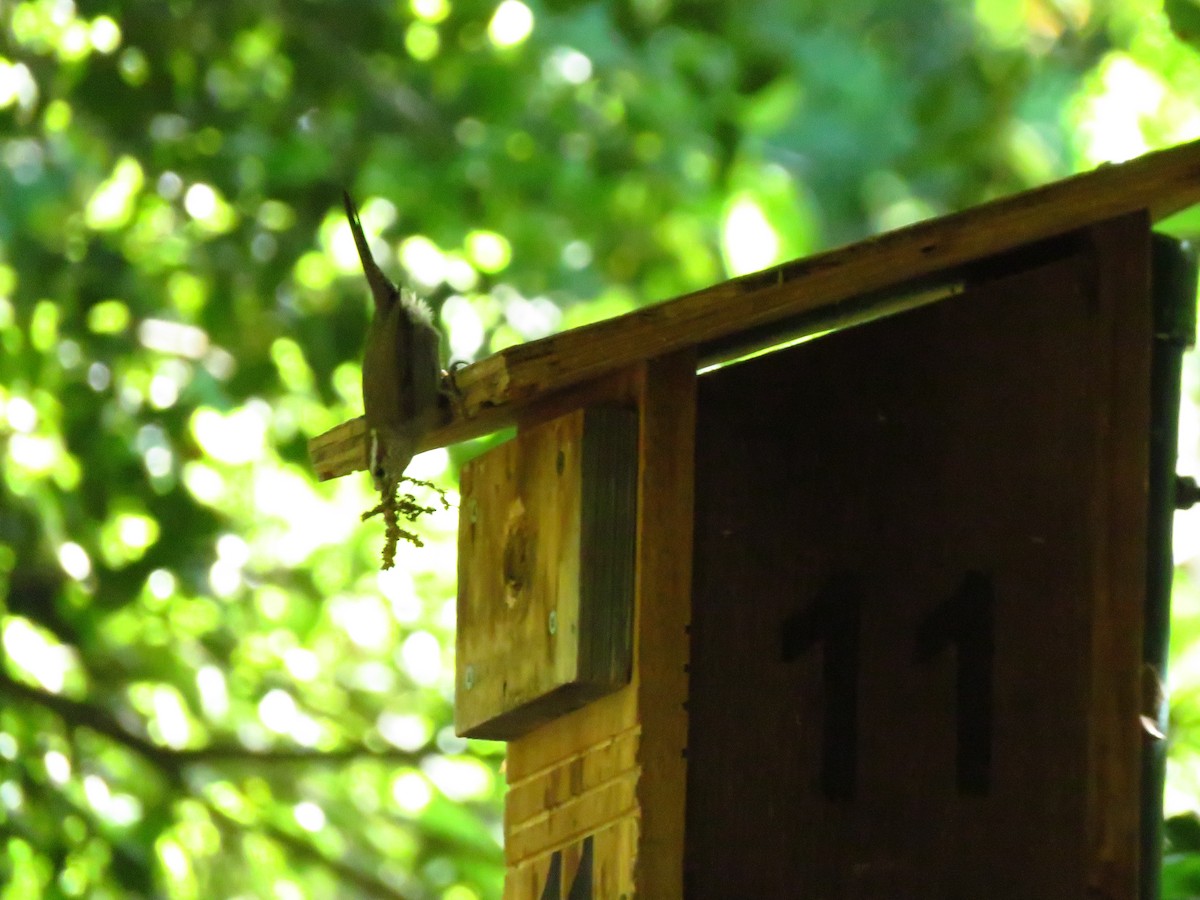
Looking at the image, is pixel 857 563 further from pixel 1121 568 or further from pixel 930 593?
pixel 1121 568

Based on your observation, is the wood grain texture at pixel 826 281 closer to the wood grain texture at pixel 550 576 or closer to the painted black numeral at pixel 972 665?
the wood grain texture at pixel 550 576

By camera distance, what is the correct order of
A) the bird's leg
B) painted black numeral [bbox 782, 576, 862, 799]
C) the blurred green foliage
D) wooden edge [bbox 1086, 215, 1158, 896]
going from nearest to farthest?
1. wooden edge [bbox 1086, 215, 1158, 896]
2. painted black numeral [bbox 782, 576, 862, 799]
3. the bird's leg
4. the blurred green foliage

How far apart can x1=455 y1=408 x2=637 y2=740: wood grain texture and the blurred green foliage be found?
2.21 meters

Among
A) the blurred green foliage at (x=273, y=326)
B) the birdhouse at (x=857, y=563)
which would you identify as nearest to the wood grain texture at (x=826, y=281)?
the birdhouse at (x=857, y=563)

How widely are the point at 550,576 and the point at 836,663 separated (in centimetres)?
34

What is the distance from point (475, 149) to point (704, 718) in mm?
3278

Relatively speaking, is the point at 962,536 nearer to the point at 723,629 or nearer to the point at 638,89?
the point at 723,629

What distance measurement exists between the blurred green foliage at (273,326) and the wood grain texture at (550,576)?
2214mm

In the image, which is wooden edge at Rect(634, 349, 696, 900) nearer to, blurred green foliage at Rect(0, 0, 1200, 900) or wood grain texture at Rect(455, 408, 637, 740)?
wood grain texture at Rect(455, 408, 637, 740)

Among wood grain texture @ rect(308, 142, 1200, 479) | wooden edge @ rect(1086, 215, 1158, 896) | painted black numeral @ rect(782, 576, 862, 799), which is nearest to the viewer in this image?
wooden edge @ rect(1086, 215, 1158, 896)

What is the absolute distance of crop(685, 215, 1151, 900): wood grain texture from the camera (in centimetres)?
191

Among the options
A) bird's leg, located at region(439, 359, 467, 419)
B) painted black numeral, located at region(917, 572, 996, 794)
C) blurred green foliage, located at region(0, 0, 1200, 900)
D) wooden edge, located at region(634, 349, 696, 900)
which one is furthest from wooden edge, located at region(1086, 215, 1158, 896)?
blurred green foliage, located at region(0, 0, 1200, 900)

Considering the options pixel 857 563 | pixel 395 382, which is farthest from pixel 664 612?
pixel 395 382

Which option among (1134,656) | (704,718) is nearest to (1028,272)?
(1134,656)
